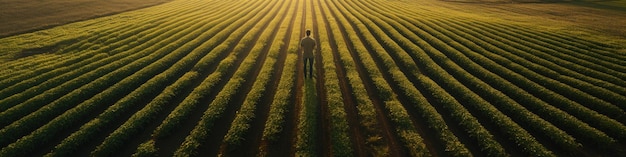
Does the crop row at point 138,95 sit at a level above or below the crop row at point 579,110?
above

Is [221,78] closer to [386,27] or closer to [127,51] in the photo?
[127,51]

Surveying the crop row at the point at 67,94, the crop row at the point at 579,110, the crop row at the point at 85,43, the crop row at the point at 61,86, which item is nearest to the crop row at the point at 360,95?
the crop row at the point at 579,110

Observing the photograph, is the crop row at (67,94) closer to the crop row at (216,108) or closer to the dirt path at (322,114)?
the crop row at (216,108)

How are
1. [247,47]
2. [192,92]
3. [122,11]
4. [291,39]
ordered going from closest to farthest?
[192,92]
[247,47]
[291,39]
[122,11]

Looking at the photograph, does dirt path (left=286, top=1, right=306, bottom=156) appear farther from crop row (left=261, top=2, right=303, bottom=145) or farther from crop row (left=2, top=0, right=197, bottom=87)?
crop row (left=2, top=0, right=197, bottom=87)

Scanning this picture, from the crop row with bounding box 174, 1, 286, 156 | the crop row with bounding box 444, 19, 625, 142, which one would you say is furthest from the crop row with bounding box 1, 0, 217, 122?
the crop row with bounding box 444, 19, 625, 142

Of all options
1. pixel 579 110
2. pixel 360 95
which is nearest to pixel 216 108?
pixel 360 95

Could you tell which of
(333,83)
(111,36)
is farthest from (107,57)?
(333,83)

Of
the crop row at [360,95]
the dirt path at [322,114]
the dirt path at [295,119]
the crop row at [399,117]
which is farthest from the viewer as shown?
the crop row at [360,95]

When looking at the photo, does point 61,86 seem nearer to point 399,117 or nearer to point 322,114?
point 322,114
